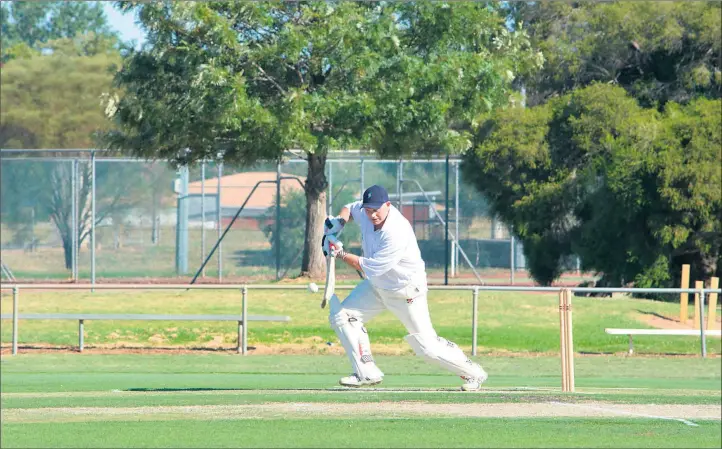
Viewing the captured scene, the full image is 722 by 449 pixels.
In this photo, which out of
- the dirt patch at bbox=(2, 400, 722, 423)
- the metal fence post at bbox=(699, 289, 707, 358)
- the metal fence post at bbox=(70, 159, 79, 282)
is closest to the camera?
the dirt patch at bbox=(2, 400, 722, 423)

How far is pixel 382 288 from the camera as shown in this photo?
10.8 meters

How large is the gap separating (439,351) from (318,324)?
11211 mm

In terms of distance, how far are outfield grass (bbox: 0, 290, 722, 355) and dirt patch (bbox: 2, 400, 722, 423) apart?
33.6 feet

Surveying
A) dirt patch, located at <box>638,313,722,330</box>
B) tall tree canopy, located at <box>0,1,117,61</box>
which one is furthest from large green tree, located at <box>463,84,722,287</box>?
tall tree canopy, located at <box>0,1,117,61</box>

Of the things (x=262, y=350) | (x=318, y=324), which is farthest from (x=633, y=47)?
(x=262, y=350)

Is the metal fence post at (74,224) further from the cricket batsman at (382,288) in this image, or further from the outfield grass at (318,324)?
the cricket batsman at (382,288)

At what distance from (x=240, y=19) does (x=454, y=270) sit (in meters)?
9.80

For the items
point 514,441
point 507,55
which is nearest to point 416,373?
point 514,441

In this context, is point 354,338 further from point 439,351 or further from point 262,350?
point 262,350

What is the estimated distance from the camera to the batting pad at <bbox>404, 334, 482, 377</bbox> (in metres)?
11.0

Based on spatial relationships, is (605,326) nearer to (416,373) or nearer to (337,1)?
(416,373)

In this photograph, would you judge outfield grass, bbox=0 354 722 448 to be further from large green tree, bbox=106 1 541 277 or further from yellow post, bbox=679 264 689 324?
large green tree, bbox=106 1 541 277

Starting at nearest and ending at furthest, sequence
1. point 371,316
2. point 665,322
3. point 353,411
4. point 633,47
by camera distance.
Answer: point 353,411 < point 371,316 < point 665,322 < point 633,47

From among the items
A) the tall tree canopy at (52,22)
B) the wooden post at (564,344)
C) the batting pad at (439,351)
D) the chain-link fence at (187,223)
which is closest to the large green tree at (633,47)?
the chain-link fence at (187,223)
